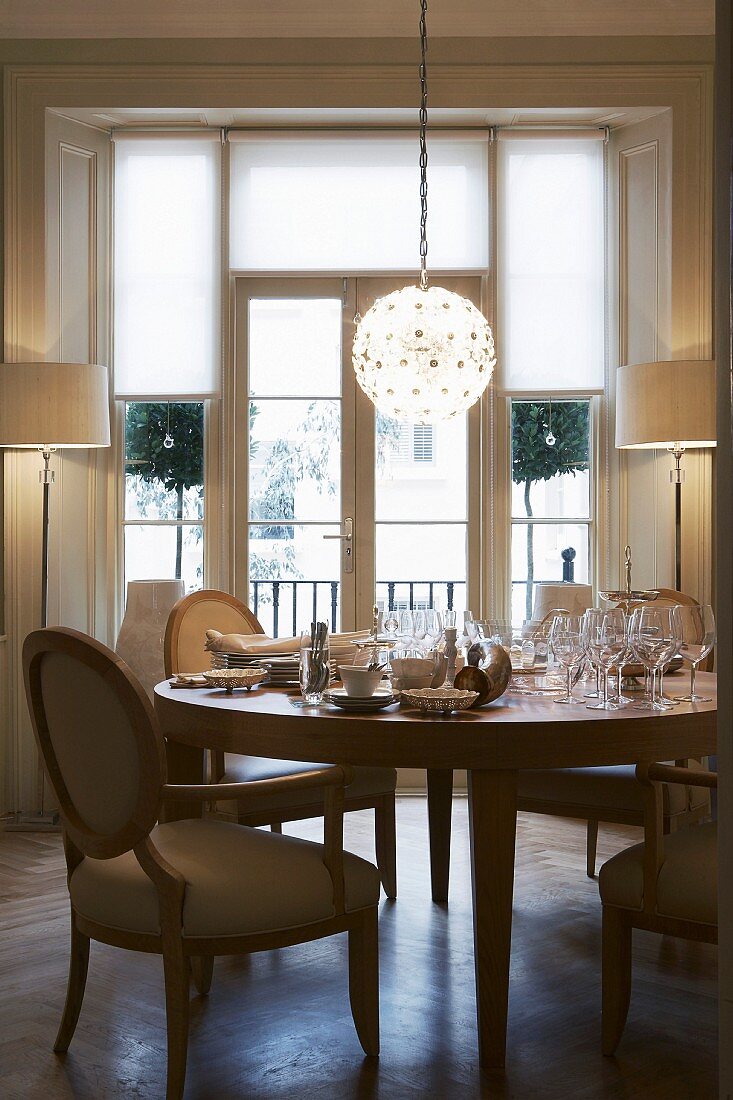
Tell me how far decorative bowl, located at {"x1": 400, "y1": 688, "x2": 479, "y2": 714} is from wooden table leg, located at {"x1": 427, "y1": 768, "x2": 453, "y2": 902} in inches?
39.2

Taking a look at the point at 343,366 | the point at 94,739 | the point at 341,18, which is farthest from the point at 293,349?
the point at 94,739

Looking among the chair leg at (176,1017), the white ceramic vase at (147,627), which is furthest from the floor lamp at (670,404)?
the chair leg at (176,1017)

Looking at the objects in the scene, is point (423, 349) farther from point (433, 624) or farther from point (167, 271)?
point (167, 271)

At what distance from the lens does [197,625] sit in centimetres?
315

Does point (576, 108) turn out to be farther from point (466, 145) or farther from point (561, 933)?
point (561, 933)

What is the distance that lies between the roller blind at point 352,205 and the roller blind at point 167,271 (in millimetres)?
141

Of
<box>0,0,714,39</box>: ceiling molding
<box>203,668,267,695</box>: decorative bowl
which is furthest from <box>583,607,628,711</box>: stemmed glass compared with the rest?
<box>0,0,714,39</box>: ceiling molding

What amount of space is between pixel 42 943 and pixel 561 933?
4.77 ft

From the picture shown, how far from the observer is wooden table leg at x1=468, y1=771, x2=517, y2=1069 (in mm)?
2029

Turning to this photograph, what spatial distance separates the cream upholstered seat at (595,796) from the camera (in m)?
2.60

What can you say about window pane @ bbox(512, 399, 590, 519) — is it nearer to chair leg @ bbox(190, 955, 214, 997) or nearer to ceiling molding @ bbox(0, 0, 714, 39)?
ceiling molding @ bbox(0, 0, 714, 39)

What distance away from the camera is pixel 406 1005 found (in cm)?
238

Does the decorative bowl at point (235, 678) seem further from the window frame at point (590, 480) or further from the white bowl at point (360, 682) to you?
the window frame at point (590, 480)

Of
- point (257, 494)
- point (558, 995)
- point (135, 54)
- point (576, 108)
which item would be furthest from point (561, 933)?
point (135, 54)
